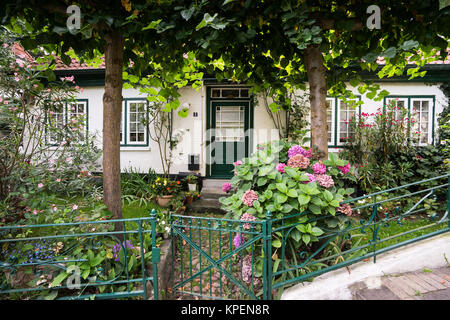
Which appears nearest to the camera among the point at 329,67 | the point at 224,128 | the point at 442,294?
the point at 442,294

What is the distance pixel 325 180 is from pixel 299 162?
0.38 meters

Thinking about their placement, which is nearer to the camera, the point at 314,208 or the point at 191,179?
the point at 314,208

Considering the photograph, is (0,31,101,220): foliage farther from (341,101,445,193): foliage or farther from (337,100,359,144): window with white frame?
(337,100,359,144): window with white frame

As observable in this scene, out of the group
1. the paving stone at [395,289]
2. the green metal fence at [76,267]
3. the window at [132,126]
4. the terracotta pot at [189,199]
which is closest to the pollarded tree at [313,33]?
the paving stone at [395,289]

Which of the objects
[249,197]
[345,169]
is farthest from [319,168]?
[249,197]

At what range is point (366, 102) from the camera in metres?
7.68

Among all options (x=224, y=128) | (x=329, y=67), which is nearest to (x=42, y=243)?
(x=329, y=67)

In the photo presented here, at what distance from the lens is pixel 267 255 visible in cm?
276

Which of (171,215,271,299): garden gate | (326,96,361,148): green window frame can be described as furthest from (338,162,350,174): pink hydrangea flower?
(326,96,361,148): green window frame

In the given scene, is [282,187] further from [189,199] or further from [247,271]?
[189,199]

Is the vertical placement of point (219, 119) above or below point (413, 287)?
above
